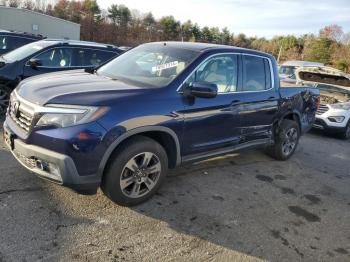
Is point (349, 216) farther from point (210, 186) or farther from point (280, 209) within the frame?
point (210, 186)

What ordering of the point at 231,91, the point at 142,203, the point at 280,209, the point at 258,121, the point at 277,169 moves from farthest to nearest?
the point at 277,169, the point at 258,121, the point at 231,91, the point at 280,209, the point at 142,203

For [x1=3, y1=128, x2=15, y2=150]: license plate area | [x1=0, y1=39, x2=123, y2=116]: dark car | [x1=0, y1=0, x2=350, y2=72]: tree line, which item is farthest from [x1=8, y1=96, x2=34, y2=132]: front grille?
[x1=0, y1=0, x2=350, y2=72]: tree line

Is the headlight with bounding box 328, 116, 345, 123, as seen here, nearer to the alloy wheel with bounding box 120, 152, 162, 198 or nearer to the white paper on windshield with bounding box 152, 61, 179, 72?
the white paper on windshield with bounding box 152, 61, 179, 72

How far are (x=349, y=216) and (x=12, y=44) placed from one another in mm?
9258

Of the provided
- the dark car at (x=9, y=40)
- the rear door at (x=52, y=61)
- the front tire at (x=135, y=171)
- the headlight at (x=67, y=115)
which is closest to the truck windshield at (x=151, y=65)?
the front tire at (x=135, y=171)

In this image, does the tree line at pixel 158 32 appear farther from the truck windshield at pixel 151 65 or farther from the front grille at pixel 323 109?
the truck windshield at pixel 151 65

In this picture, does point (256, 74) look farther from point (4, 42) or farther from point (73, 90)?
point (4, 42)

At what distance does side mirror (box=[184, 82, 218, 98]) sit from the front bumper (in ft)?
4.56

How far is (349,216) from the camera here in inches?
174

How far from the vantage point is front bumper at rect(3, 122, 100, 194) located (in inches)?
126

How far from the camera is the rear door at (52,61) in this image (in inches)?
273

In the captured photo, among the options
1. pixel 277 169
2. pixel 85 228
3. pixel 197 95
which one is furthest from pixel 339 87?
pixel 85 228

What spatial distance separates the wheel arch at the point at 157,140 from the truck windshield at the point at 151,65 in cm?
53

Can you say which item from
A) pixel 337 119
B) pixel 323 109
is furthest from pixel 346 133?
pixel 323 109
